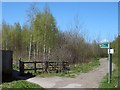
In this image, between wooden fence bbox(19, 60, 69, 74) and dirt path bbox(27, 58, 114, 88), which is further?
wooden fence bbox(19, 60, 69, 74)

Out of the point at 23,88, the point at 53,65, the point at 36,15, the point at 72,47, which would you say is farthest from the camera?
the point at 36,15

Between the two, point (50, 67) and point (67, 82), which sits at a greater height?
point (50, 67)

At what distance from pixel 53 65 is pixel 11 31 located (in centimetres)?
4190

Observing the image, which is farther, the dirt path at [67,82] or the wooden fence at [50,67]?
the wooden fence at [50,67]

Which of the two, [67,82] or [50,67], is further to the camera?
[50,67]

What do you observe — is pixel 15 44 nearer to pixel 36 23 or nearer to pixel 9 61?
pixel 36 23

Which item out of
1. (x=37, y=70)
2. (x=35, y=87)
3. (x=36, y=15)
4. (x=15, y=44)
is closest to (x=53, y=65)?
(x=37, y=70)

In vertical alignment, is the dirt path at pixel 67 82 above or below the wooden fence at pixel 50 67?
below

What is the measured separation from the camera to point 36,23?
45.1 m

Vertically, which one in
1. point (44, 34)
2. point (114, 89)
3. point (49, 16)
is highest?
point (49, 16)

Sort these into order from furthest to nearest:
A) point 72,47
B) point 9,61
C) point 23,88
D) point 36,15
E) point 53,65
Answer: point 36,15, point 72,47, point 53,65, point 9,61, point 23,88

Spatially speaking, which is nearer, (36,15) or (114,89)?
(114,89)

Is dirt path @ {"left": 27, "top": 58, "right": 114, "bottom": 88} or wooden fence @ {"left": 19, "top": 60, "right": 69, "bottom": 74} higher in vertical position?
wooden fence @ {"left": 19, "top": 60, "right": 69, "bottom": 74}

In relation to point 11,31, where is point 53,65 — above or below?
below
